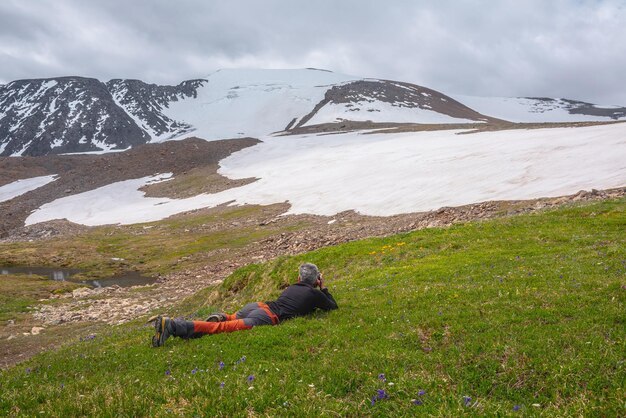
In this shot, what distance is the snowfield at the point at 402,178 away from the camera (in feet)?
153

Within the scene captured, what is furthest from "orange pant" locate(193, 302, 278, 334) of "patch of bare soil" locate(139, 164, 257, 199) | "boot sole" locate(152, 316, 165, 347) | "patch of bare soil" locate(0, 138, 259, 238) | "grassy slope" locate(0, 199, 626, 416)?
"patch of bare soil" locate(0, 138, 259, 238)

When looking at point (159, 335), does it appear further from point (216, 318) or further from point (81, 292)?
point (81, 292)

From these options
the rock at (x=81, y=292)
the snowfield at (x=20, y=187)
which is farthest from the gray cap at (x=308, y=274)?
the snowfield at (x=20, y=187)

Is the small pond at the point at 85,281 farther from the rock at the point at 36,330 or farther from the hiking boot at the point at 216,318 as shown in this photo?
the hiking boot at the point at 216,318

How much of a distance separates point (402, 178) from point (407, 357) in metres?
59.7

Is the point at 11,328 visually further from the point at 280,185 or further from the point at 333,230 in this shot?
the point at 280,185

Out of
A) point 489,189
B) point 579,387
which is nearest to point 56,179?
point 489,189

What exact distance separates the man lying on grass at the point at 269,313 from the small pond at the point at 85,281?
32.9 meters

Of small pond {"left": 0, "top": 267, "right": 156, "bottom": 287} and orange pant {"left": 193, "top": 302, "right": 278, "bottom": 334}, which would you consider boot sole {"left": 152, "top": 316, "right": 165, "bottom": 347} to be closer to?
orange pant {"left": 193, "top": 302, "right": 278, "bottom": 334}

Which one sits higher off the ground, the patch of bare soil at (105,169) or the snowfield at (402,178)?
the patch of bare soil at (105,169)

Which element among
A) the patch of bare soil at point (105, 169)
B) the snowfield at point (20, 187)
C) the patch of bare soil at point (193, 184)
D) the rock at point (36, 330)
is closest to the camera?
the rock at point (36, 330)

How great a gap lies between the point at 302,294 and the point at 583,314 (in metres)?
7.76

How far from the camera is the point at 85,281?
46.3 meters

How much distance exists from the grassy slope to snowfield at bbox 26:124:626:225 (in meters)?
30.6
